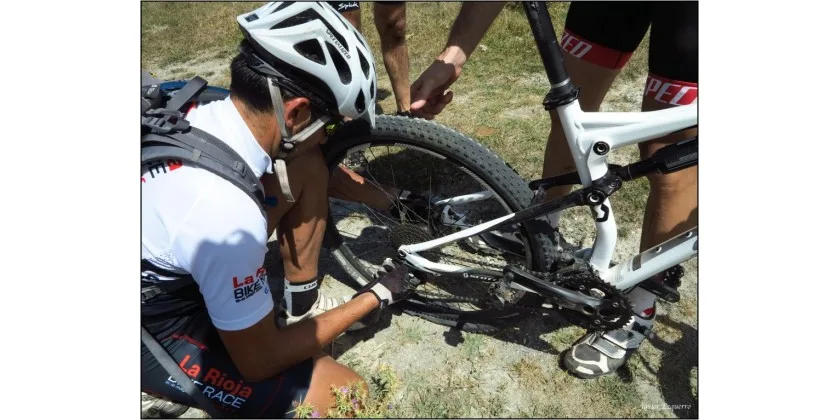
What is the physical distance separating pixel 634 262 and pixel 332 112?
1.53 meters

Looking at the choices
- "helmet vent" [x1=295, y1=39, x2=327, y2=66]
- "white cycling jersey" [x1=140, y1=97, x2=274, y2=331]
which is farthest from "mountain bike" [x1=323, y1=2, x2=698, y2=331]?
"white cycling jersey" [x1=140, y1=97, x2=274, y2=331]

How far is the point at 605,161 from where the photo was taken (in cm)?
214

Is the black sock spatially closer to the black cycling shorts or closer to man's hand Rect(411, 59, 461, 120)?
the black cycling shorts

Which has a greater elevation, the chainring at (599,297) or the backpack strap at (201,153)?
the backpack strap at (201,153)

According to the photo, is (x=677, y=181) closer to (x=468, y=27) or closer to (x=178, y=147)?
(x=468, y=27)

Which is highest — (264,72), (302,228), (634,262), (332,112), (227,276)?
(264,72)

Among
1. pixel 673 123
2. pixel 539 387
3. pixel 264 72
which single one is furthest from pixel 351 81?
pixel 539 387

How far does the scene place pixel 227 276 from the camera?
1812 mm

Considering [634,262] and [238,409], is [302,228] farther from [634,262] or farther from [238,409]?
[634,262]

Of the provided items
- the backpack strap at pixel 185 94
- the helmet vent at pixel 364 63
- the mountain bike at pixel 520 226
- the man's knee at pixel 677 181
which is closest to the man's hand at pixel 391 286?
the mountain bike at pixel 520 226

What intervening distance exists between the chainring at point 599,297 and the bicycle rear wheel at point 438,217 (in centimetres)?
13

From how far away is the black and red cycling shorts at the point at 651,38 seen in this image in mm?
1969

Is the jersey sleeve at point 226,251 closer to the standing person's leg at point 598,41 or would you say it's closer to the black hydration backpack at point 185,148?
the black hydration backpack at point 185,148

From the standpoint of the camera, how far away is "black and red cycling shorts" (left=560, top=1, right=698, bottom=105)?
1.97 meters
